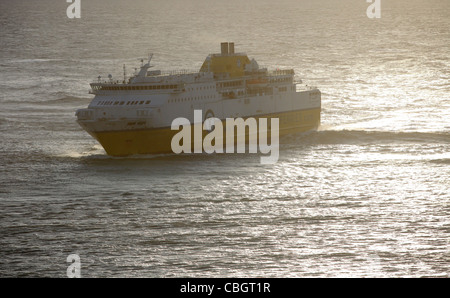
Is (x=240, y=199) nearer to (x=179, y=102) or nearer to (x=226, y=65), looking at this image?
(x=179, y=102)

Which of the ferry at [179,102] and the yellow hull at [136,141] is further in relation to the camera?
the ferry at [179,102]

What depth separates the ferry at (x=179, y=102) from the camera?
203ft

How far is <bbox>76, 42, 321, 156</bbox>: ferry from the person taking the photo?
2437 inches

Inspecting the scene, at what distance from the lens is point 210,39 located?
593 feet

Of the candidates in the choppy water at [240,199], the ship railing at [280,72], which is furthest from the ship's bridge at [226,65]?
the choppy water at [240,199]

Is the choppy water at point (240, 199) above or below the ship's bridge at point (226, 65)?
below

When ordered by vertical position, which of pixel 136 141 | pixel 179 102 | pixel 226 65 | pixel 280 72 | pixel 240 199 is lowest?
pixel 240 199

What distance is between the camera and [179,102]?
210 feet

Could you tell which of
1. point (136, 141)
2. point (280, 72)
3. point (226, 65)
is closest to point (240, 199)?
point (136, 141)

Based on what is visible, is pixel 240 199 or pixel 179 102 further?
pixel 179 102

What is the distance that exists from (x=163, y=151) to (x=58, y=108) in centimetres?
2418

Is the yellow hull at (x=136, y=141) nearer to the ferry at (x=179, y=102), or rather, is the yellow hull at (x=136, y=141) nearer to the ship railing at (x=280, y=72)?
the ferry at (x=179, y=102)

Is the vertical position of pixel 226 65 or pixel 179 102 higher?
pixel 226 65
